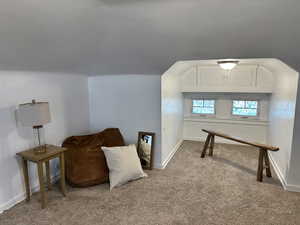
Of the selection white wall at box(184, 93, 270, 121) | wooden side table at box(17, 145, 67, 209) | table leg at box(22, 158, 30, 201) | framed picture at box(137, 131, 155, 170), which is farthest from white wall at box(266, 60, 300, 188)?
table leg at box(22, 158, 30, 201)

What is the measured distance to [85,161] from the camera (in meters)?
2.93

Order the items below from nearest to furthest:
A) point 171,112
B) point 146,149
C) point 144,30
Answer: point 144,30
point 146,149
point 171,112

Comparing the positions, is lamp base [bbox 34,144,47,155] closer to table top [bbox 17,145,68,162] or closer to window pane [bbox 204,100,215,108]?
table top [bbox 17,145,68,162]

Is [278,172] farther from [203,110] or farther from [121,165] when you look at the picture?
[121,165]

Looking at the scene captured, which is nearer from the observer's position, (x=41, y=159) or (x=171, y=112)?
(x=41, y=159)

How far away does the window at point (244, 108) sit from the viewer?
455 cm

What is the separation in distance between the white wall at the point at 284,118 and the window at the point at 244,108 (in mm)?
832

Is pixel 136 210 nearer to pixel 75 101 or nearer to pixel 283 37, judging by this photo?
pixel 75 101

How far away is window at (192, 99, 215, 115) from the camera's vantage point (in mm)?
4852

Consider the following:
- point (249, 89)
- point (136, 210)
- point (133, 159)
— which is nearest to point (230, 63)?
point (249, 89)

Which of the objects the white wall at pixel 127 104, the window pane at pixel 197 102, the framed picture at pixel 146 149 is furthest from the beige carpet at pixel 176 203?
the window pane at pixel 197 102

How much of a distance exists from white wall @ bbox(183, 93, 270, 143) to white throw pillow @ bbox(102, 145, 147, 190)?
236cm

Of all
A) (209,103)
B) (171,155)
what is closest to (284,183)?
(171,155)

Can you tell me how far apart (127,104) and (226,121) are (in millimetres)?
2527
